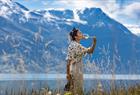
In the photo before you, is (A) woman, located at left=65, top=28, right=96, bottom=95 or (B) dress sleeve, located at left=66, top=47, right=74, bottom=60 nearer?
(A) woman, located at left=65, top=28, right=96, bottom=95

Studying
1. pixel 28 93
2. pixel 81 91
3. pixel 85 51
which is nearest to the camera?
pixel 81 91

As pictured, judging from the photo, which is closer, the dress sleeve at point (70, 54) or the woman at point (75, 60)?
the woman at point (75, 60)

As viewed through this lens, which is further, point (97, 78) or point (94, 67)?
point (94, 67)

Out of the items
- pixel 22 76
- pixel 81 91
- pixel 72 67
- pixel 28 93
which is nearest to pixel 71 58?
pixel 72 67

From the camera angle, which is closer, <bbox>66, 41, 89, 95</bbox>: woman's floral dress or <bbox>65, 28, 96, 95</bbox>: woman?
<bbox>65, 28, 96, 95</bbox>: woman

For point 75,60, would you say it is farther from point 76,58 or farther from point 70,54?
point 70,54

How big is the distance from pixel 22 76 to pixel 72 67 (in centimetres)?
192

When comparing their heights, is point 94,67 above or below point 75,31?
below

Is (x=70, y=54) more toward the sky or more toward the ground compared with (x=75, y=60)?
more toward the sky

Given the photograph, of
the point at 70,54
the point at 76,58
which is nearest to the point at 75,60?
the point at 76,58

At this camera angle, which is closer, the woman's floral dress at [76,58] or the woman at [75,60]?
the woman at [75,60]

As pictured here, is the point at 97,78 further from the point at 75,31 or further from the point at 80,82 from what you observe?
the point at 75,31

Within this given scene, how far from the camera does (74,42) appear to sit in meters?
11.6

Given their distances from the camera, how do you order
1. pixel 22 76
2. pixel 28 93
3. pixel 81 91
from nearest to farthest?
pixel 81 91, pixel 22 76, pixel 28 93
